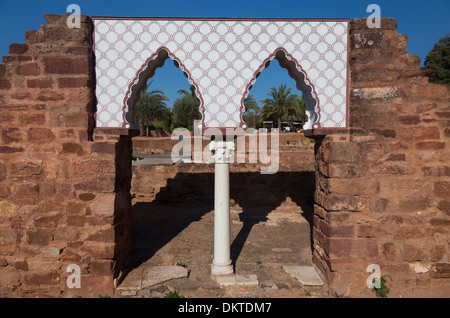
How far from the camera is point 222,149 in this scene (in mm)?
4453

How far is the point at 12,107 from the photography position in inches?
158

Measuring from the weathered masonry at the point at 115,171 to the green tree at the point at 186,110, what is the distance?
74.8 feet

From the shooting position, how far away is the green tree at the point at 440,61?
823 inches

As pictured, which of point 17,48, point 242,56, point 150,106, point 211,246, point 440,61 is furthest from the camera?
point 150,106

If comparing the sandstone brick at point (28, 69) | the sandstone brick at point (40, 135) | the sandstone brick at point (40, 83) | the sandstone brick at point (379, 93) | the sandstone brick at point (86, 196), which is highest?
the sandstone brick at point (28, 69)

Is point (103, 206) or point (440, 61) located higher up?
point (440, 61)

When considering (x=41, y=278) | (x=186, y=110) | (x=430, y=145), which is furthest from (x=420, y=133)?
(x=186, y=110)

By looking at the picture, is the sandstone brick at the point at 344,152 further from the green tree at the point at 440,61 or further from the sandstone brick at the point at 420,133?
the green tree at the point at 440,61

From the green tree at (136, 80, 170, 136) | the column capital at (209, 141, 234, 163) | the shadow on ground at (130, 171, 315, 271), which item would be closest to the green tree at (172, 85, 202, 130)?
the green tree at (136, 80, 170, 136)

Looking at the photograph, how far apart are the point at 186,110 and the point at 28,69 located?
924 inches

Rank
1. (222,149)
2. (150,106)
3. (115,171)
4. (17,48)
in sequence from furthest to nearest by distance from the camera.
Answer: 1. (150,106)
2. (222,149)
3. (115,171)
4. (17,48)

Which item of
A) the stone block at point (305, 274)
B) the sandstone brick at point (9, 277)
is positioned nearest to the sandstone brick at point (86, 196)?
the sandstone brick at point (9, 277)

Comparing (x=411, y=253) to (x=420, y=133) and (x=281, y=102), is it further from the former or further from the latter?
(x=281, y=102)

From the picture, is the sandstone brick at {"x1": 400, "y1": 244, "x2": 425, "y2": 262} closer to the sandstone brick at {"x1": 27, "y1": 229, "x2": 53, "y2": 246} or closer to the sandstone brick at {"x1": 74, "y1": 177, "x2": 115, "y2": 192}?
the sandstone brick at {"x1": 74, "y1": 177, "x2": 115, "y2": 192}
